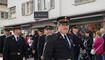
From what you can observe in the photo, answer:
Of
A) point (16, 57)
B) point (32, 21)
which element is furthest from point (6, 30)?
point (32, 21)

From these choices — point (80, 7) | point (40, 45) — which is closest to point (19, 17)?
point (80, 7)

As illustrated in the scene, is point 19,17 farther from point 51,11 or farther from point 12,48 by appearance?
point 12,48

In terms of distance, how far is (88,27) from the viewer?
1744cm

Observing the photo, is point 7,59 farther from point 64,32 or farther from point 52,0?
point 52,0

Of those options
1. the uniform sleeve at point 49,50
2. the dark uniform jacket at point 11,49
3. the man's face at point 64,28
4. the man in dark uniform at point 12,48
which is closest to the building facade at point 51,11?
the man in dark uniform at point 12,48

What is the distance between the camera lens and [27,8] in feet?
90.6

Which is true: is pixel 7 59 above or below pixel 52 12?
below

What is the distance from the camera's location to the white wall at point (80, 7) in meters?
16.5

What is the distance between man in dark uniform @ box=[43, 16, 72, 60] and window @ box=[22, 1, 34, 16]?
69.1ft

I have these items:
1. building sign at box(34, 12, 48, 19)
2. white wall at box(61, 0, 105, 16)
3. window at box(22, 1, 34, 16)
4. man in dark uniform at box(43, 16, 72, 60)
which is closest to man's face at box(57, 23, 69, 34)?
man in dark uniform at box(43, 16, 72, 60)

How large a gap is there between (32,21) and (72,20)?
309 inches

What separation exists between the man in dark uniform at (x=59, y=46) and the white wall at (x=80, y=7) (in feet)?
36.7

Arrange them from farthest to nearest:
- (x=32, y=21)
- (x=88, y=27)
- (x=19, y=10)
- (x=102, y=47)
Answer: (x=19, y=10), (x=32, y=21), (x=88, y=27), (x=102, y=47)

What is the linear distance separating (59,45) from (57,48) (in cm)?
8
